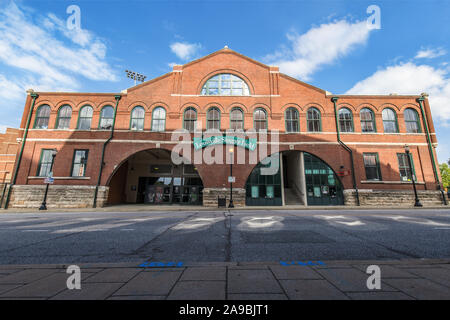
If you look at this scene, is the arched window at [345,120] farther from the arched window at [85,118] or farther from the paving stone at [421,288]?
the arched window at [85,118]

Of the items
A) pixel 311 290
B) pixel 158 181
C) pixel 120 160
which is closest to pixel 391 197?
pixel 311 290

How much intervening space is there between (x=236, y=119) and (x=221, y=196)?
7.70m

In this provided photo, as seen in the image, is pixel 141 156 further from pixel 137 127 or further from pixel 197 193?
pixel 197 193

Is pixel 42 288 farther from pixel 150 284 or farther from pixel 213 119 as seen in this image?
pixel 213 119

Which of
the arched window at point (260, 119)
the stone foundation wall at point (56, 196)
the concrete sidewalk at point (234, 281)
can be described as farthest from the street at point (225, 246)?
the arched window at point (260, 119)

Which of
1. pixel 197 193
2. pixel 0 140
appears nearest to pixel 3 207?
pixel 197 193

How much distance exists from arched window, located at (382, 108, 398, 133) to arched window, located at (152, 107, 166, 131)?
22.0m

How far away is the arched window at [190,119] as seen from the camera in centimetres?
1903

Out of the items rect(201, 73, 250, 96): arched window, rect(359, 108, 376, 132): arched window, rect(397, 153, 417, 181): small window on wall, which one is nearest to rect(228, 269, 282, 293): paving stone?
rect(201, 73, 250, 96): arched window

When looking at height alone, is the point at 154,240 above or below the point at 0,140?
below

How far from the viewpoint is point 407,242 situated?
451 centimetres

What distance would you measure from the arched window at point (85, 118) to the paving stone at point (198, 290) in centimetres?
2144
